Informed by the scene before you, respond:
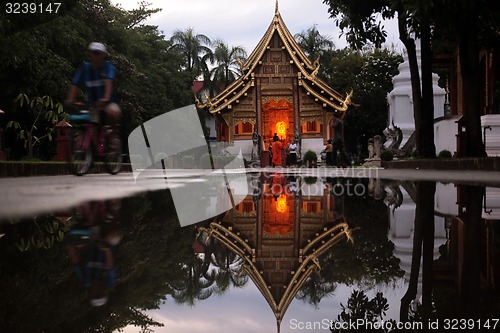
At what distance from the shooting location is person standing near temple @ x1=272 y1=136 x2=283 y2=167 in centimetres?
2373

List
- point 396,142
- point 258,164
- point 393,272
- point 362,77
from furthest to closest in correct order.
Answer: point 362,77 → point 258,164 → point 396,142 → point 393,272

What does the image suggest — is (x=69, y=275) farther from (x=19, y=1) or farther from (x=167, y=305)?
(x=19, y=1)

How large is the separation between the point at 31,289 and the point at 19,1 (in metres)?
10.5

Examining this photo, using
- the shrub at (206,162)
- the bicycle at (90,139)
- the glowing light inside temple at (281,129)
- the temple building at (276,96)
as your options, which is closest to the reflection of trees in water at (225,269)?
the bicycle at (90,139)

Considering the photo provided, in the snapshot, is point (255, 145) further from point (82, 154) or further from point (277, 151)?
point (82, 154)

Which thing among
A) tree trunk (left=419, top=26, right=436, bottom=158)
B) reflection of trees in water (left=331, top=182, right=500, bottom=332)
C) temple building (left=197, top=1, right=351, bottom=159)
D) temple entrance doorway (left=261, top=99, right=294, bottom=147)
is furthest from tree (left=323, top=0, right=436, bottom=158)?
temple entrance doorway (left=261, top=99, right=294, bottom=147)

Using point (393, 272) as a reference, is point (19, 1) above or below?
above

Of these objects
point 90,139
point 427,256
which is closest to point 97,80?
point 90,139

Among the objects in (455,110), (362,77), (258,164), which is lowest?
(258,164)

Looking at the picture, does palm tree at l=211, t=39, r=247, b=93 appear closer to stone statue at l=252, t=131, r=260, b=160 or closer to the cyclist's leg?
stone statue at l=252, t=131, r=260, b=160

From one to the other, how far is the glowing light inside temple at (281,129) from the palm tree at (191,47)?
12678mm

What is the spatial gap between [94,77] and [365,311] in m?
7.03

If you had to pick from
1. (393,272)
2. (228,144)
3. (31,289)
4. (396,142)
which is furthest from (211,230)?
(228,144)

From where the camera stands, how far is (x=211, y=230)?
2.59m
